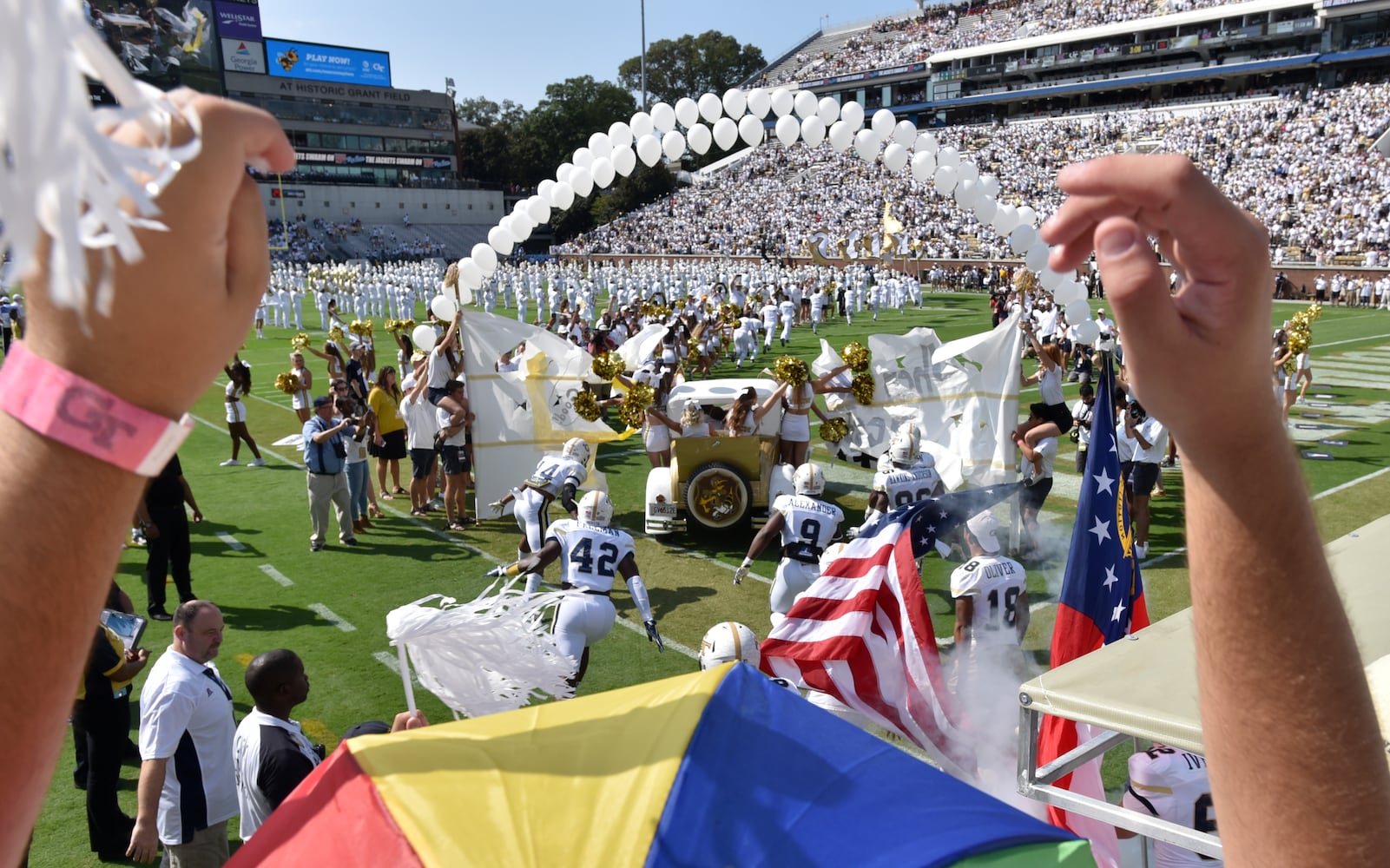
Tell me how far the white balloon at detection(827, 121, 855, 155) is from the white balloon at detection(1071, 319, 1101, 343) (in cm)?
259

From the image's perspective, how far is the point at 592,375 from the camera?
1102cm

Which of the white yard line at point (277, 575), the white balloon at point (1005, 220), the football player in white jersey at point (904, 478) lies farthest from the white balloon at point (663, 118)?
the white yard line at point (277, 575)

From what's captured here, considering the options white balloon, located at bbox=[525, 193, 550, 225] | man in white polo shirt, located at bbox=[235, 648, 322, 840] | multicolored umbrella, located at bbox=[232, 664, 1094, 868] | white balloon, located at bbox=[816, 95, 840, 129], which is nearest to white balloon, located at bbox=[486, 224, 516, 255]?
white balloon, located at bbox=[525, 193, 550, 225]

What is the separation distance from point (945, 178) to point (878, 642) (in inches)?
195

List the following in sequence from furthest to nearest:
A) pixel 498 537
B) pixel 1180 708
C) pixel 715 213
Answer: pixel 715 213
pixel 498 537
pixel 1180 708

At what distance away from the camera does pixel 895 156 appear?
28.1 feet

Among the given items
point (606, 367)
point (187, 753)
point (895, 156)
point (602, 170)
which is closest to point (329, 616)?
point (606, 367)

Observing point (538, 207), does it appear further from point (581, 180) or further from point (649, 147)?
point (649, 147)

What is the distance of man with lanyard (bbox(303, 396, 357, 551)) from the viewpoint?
975 centimetres

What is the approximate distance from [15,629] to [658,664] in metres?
6.91

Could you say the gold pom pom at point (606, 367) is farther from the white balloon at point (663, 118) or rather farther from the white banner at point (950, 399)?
the white balloon at point (663, 118)

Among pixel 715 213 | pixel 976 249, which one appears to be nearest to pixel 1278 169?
pixel 976 249

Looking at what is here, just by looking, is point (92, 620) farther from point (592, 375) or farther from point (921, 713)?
point (592, 375)

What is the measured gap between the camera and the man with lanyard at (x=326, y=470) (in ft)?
32.0
